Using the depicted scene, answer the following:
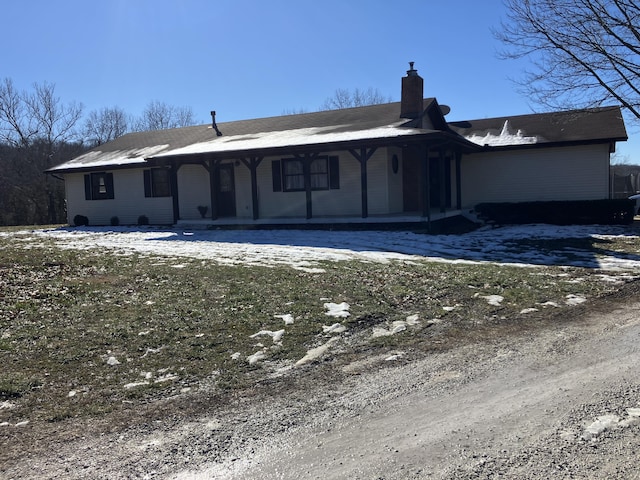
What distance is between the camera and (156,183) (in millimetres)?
21234

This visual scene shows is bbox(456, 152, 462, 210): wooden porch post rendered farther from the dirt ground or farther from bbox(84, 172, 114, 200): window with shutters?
the dirt ground

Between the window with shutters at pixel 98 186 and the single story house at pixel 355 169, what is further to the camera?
the window with shutters at pixel 98 186

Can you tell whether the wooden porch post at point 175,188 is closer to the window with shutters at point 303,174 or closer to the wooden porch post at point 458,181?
the window with shutters at point 303,174

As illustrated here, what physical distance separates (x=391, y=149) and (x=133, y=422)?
14741 mm

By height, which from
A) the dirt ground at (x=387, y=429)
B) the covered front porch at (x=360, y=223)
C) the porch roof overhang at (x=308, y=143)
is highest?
the porch roof overhang at (x=308, y=143)

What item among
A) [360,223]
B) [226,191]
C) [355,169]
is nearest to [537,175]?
[355,169]

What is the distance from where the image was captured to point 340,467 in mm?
2951

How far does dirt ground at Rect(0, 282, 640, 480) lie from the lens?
116 inches

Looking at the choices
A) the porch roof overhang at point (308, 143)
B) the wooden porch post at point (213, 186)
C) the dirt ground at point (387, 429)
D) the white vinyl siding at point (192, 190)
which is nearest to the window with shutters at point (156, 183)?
the white vinyl siding at point (192, 190)

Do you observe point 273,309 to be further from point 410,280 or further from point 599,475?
point 599,475

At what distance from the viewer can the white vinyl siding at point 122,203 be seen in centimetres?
2125

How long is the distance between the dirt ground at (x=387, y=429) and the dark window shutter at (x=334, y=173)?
13033mm

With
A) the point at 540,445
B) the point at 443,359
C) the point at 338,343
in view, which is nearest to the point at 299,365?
the point at 338,343

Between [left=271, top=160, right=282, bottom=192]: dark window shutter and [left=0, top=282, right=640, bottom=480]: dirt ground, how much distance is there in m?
14.0
